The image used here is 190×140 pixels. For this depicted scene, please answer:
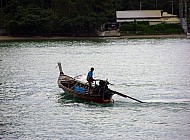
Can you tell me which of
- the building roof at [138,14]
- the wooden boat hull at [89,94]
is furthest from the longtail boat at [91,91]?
the building roof at [138,14]

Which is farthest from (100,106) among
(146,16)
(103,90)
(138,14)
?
(146,16)

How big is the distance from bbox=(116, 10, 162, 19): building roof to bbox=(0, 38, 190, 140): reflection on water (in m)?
48.3

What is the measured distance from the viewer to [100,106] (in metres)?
34.3

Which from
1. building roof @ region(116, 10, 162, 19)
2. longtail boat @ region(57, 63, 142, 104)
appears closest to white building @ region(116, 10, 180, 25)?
building roof @ region(116, 10, 162, 19)

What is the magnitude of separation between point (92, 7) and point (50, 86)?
73848 millimetres

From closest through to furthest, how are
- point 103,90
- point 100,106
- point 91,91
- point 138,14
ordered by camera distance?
point 103,90 < point 100,106 < point 91,91 < point 138,14

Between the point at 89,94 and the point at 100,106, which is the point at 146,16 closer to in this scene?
the point at 89,94

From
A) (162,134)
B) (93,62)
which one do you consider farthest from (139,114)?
(93,62)

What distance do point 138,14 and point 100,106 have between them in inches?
3475

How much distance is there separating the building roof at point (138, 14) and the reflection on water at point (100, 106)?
48.3 m

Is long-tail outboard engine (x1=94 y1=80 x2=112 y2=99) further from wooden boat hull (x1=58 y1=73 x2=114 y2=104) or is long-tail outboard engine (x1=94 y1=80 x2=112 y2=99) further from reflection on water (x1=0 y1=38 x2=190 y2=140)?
reflection on water (x1=0 y1=38 x2=190 y2=140)

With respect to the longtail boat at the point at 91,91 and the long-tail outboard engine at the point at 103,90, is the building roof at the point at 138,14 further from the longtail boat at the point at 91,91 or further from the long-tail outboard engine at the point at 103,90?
Result: the long-tail outboard engine at the point at 103,90

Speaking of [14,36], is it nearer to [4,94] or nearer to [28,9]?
[28,9]

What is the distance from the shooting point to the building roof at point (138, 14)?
120 m
